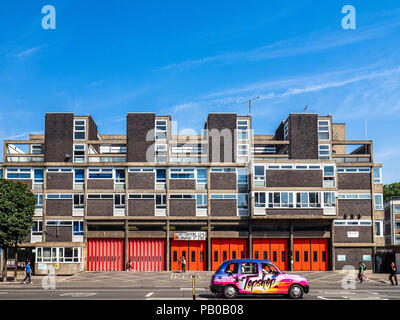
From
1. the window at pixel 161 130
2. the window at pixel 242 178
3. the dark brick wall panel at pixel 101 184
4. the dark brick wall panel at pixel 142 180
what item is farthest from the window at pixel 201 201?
the dark brick wall panel at pixel 101 184

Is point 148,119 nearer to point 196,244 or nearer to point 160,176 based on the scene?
point 160,176

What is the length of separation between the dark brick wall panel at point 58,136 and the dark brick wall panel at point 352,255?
2997 cm

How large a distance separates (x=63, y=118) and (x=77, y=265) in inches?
628

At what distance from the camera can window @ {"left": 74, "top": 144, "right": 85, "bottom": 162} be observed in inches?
1900

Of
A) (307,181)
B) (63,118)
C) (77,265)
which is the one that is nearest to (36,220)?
(77,265)

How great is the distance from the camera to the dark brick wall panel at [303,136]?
5009 centimetres

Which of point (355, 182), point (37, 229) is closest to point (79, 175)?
point (37, 229)

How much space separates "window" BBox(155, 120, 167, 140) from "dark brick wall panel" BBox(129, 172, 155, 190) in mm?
4103

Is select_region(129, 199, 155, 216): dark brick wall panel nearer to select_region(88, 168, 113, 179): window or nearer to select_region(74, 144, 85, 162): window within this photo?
select_region(88, 168, 113, 179): window

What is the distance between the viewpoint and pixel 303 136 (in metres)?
50.4

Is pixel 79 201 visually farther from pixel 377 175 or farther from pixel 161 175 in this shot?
pixel 377 175

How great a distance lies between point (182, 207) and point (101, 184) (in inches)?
347

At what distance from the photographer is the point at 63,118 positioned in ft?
160

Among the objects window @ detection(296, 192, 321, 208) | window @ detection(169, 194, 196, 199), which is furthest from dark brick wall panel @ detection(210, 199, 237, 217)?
window @ detection(296, 192, 321, 208)
